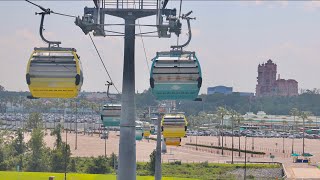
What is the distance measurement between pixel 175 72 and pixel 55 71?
2551 millimetres

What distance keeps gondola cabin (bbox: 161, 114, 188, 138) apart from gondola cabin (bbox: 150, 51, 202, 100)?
42.7 ft

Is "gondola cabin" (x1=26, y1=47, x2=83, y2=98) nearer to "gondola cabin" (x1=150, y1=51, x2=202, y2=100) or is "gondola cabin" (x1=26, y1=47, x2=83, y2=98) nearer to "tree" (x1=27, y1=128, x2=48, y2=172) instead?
"gondola cabin" (x1=150, y1=51, x2=202, y2=100)

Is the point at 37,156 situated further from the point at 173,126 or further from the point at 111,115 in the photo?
the point at 111,115

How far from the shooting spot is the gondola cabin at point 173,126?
25516mm

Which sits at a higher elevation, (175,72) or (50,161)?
(175,72)

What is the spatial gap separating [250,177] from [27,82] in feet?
164

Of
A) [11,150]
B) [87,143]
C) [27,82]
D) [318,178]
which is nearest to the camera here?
[27,82]

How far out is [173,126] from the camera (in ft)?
84.0

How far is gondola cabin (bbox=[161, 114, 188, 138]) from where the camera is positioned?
2552 centimetres

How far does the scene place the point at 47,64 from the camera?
11125 mm

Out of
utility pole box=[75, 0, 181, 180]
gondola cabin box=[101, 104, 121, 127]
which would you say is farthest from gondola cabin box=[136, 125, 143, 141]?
utility pole box=[75, 0, 181, 180]

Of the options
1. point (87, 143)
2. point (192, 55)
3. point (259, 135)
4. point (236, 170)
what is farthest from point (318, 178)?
point (259, 135)

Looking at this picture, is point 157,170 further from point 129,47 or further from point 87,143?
point 87,143

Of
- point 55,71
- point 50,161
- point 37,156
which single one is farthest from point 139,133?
point 37,156
